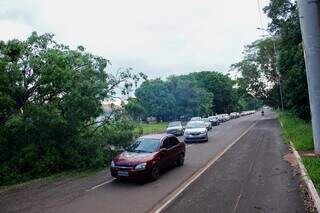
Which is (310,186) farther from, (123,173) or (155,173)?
(123,173)

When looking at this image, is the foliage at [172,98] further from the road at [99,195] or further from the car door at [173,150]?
the road at [99,195]

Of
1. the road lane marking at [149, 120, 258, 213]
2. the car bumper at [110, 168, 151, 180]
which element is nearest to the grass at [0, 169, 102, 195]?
the car bumper at [110, 168, 151, 180]

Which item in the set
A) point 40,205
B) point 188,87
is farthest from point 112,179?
point 188,87

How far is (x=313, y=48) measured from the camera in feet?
44.1

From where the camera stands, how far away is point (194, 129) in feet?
84.4

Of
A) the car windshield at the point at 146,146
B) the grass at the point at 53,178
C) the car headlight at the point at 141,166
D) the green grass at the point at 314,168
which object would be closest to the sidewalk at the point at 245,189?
the green grass at the point at 314,168

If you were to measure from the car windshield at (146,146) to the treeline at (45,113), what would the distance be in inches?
123

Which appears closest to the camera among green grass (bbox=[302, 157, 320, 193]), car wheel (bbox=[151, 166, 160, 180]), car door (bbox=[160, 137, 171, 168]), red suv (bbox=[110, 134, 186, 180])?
green grass (bbox=[302, 157, 320, 193])

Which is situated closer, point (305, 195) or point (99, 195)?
point (305, 195)

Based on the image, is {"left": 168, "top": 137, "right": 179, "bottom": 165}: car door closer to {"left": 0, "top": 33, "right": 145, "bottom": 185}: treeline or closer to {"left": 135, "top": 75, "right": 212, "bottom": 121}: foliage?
{"left": 0, "top": 33, "right": 145, "bottom": 185}: treeline

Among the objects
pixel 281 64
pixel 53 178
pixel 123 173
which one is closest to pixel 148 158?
pixel 123 173

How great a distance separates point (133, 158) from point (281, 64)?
21.2m

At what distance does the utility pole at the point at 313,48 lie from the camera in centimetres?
1341

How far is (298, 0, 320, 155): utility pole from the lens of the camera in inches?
528
